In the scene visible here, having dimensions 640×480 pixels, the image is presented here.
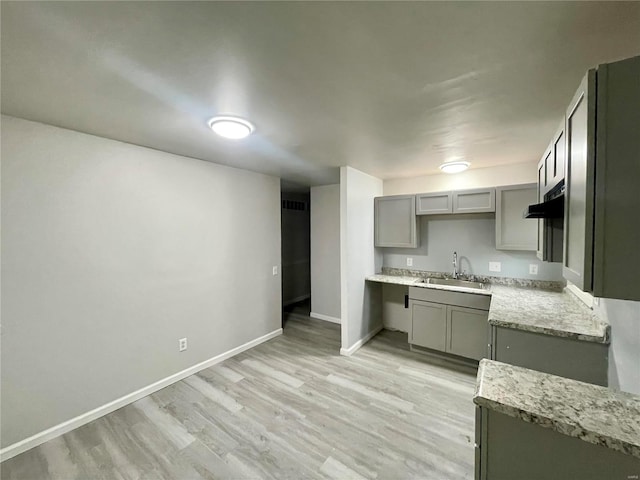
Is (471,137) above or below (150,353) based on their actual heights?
above

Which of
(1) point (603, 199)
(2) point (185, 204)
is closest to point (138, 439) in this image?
(2) point (185, 204)

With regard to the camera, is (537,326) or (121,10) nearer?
(121,10)

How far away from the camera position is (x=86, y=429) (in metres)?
2.06

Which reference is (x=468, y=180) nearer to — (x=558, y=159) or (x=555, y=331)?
(x=555, y=331)

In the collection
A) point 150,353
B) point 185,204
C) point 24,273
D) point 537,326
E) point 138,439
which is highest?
point 185,204

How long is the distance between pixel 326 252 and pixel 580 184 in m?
3.80

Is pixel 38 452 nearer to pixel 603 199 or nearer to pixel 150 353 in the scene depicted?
pixel 150 353

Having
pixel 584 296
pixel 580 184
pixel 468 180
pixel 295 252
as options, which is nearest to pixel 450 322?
pixel 584 296

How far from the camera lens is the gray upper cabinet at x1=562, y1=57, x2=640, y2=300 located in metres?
0.78

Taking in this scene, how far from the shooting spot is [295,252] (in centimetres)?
584

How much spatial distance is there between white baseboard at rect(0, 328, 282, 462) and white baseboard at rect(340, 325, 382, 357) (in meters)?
1.40

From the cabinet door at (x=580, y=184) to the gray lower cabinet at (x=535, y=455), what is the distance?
0.51 m

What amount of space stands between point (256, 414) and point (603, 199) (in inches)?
102

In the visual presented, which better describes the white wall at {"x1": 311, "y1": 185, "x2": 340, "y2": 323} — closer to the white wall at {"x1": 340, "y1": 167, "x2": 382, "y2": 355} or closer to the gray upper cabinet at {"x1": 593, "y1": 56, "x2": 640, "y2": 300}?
the white wall at {"x1": 340, "y1": 167, "x2": 382, "y2": 355}
